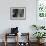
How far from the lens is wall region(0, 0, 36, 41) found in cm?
736

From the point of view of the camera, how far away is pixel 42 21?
24.5 ft

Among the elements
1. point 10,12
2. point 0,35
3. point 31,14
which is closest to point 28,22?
point 31,14

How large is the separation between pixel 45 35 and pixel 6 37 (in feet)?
6.06

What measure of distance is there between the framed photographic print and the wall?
5.6 inches

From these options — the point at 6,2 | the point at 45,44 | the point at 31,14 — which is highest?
the point at 6,2

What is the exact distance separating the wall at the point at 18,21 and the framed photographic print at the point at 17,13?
0.46 ft

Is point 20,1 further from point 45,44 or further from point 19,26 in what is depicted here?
point 45,44

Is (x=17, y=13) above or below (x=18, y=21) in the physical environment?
above

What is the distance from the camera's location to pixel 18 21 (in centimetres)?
743

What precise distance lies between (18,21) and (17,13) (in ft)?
1.26

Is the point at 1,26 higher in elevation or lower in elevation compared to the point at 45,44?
higher

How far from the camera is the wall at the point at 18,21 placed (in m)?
7.36

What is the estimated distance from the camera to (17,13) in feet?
24.3

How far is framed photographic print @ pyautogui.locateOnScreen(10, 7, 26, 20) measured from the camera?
7375mm
